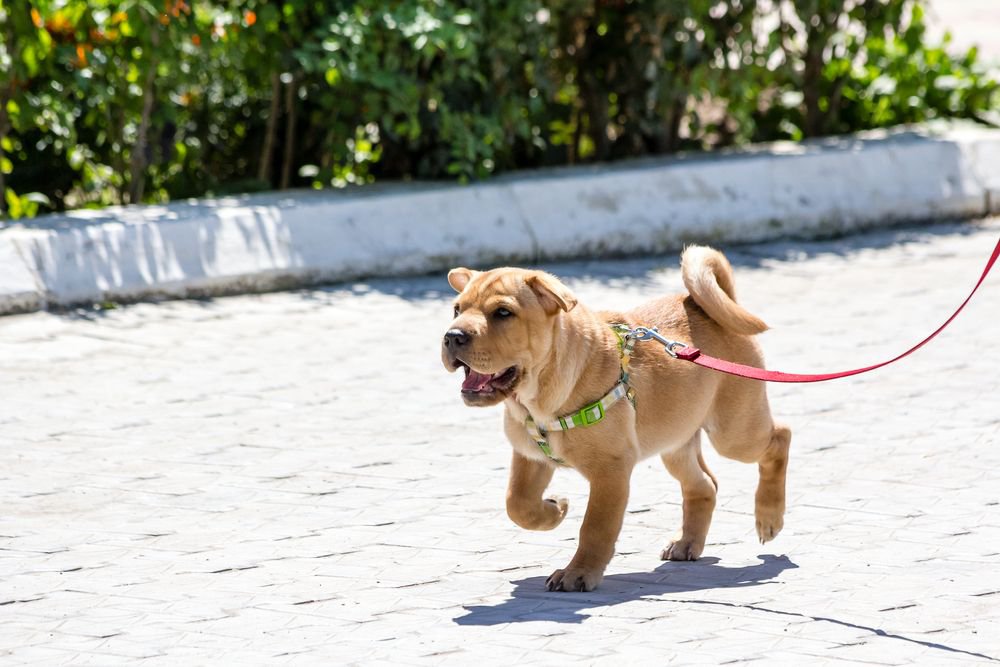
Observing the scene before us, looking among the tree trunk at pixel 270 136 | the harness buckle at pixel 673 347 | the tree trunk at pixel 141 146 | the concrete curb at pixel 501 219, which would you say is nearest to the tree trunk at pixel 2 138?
the concrete curb at pixel 501 219

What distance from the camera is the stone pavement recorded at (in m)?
4.58

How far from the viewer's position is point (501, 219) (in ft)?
34.4

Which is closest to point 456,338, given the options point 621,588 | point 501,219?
point 621,588

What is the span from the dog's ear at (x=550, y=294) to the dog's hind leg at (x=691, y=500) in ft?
2.96

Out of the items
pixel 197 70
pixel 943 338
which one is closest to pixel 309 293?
pixel 197 70

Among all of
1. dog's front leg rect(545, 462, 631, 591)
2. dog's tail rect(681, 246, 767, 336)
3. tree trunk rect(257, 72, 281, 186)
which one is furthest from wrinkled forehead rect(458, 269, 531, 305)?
tree trunk rect(257, 72, 281, 186)

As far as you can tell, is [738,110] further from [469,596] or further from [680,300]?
[469,596]

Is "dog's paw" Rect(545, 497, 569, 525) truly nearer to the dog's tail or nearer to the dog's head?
the dog's head

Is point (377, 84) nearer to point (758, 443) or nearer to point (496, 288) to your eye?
point (758, 443)

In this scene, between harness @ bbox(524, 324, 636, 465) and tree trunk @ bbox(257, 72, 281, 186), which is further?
tree trunk @ bbox(257, 72, 281, 186)

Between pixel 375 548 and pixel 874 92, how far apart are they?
9100mm

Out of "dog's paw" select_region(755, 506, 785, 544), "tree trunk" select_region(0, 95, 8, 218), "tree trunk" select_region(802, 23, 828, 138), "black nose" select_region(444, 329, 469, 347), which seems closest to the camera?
"black nose" select_region(444, 329, 469, 347)

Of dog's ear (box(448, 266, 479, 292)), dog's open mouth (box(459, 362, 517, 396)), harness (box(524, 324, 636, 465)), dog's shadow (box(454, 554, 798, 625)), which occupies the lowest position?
dog's shadow (box(454, 554, 798, 625))

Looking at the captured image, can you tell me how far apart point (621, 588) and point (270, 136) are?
696 cm
